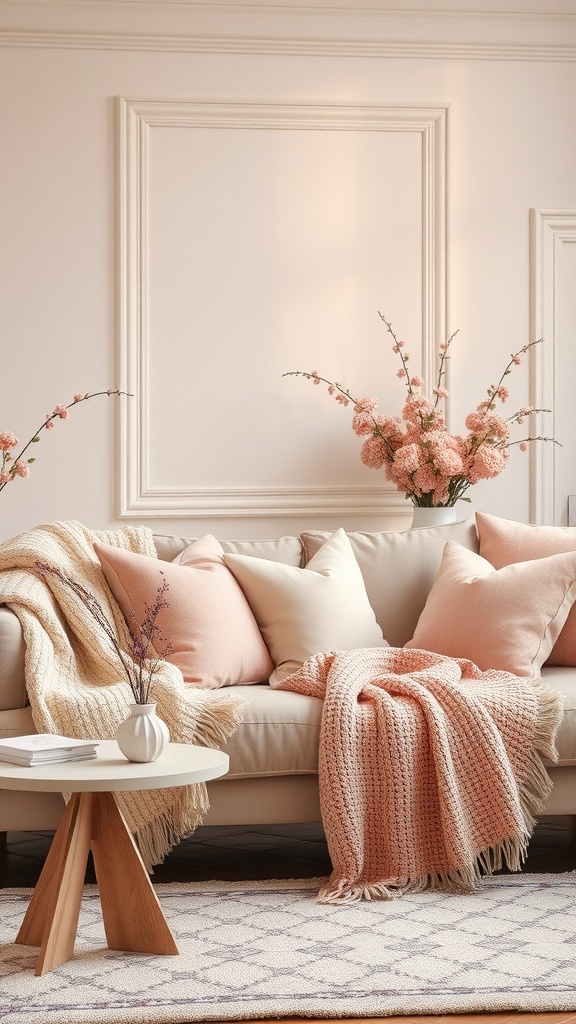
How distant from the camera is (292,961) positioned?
84.4 inches

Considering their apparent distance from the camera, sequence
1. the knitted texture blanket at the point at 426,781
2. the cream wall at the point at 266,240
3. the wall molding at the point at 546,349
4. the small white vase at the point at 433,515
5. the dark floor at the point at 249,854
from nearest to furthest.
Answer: the knitted texture blanket at the point at 426,781 → the dark floor at the point at 249,854 → the small white vase at the point at 433,515 → the cream wall at the point at 266,240 → the wall molding at the point at 546,349

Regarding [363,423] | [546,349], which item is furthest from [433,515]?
[546,349]

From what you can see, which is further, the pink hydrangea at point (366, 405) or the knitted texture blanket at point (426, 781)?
the pink hydrangea at point (366, 405)

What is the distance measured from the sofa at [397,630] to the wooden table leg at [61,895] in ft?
1.37

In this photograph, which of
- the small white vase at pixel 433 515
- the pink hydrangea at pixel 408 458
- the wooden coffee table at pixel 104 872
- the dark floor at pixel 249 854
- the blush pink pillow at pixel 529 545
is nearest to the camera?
the wooden coffee table at pixel 104 872

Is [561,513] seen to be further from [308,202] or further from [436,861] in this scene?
[436,861]

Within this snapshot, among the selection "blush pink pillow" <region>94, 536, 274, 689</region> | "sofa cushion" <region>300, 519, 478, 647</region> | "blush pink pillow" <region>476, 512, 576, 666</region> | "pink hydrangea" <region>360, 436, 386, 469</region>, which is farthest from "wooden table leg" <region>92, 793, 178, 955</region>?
"pink hydrangea" <region>360, 436, 386, 469</region>

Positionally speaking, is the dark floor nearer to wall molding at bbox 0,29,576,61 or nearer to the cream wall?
the cream wall

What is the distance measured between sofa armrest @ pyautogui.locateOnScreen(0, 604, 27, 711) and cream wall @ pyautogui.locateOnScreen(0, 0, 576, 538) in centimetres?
162

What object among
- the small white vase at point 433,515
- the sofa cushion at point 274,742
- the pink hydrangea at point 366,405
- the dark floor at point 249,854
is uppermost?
the pink hydrangea at point 366,405

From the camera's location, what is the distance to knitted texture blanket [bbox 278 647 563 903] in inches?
103

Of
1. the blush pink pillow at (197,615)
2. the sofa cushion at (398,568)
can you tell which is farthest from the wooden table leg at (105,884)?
the sofa cushion at (398,568)

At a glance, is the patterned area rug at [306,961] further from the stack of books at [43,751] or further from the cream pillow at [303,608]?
the cream pillow at [303,608]

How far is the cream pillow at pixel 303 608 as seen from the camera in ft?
10.4
